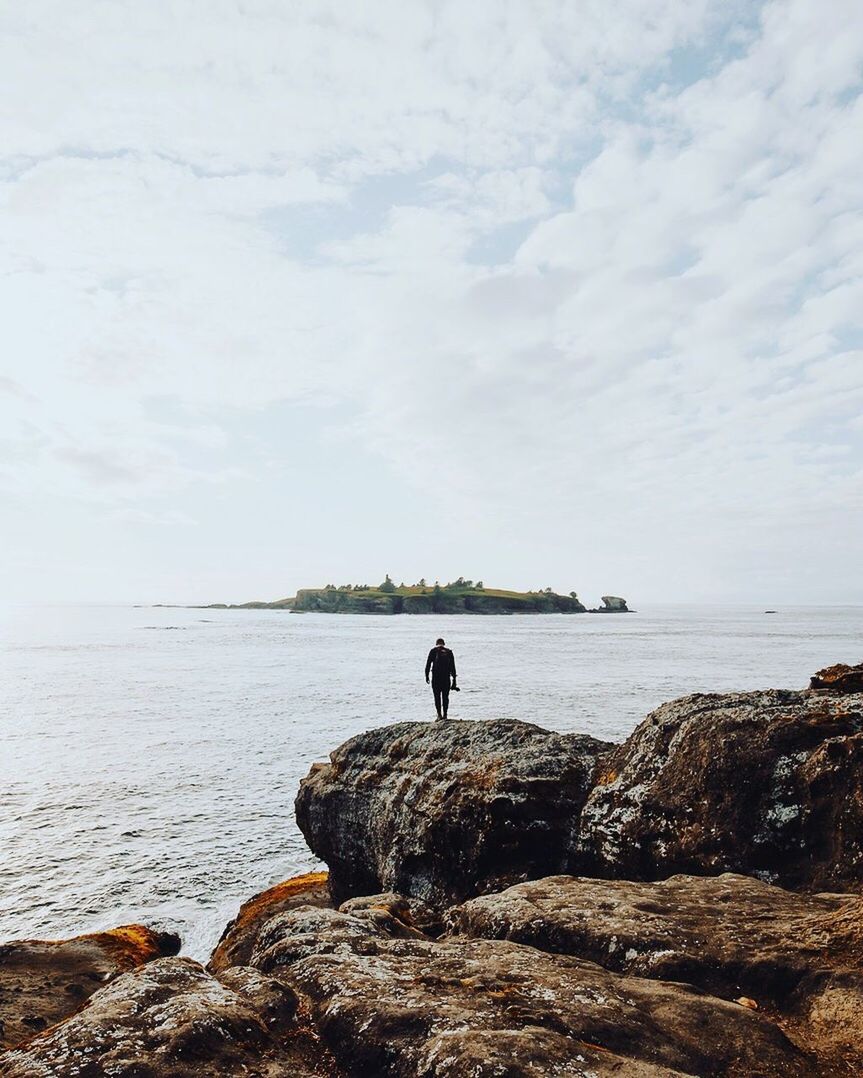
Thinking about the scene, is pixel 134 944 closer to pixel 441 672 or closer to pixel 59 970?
pixel 59 970

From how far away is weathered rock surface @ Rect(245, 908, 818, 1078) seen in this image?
4.83 m

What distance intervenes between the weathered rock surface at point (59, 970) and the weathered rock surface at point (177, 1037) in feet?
17.0

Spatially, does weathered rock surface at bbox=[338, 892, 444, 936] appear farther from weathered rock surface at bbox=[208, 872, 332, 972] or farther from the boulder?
the boulder

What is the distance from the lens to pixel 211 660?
83938 millimetres

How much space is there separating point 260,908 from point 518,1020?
1222cm

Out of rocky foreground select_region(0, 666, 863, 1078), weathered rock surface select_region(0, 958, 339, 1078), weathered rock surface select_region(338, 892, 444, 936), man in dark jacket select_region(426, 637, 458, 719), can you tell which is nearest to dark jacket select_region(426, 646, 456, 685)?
man in dark jacket select_region(426, 637, 458, 719)

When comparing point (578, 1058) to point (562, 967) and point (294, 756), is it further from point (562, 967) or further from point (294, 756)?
point (294, 756)

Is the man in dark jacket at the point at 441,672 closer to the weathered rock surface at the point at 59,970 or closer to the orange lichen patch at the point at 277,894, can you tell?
the orange lichen patch at the point at 277,894

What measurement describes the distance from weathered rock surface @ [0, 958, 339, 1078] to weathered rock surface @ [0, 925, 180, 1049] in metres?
5.17

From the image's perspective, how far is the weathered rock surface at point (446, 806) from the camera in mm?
13164

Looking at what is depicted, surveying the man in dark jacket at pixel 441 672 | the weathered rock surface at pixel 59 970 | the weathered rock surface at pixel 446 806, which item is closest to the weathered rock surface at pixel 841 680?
the weathered rock surface at pixel 446 806

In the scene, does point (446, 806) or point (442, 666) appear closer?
point (446, 806)

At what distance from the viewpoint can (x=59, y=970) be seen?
12.0 m

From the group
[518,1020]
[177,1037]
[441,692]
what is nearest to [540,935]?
[518,1020]
